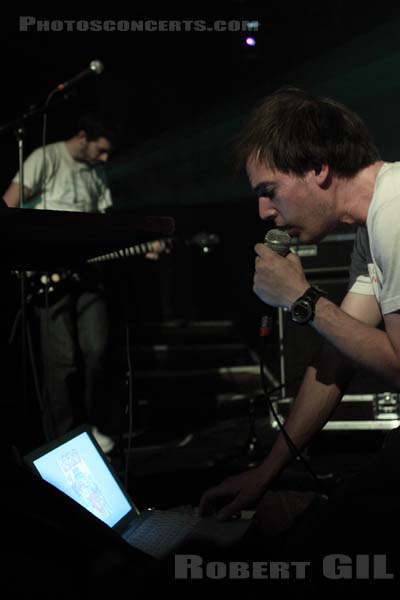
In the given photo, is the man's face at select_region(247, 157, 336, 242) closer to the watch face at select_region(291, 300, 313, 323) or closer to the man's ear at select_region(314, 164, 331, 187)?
the man's ear at select_region(314, 164, 331, 187)

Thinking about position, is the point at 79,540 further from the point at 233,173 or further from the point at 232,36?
the point at 232,36

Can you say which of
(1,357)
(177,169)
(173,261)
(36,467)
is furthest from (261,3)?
(36,467)

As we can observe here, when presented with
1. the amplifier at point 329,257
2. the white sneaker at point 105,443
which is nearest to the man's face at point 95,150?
the amplifier at point 329,257

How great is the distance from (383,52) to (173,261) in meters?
2.11

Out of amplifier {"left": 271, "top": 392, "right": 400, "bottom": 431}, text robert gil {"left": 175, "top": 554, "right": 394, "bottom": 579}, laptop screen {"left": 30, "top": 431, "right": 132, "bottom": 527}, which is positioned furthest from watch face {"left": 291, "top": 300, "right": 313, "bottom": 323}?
amplifier {"left": 271, "top": 392, "right": 400, "bottom": 431}

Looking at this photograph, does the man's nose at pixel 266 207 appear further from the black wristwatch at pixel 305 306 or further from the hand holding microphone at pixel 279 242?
the black wristwatch at pixel 305 306

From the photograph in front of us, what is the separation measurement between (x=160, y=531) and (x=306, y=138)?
940 millimetres

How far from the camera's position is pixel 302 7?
16.5ft

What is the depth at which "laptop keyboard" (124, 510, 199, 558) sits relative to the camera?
1.40 meters

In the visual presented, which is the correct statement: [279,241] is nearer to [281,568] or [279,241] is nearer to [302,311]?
[302,311]

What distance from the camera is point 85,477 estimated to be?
176 cm

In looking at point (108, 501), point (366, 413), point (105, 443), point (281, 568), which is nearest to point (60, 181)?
point (105, 443)

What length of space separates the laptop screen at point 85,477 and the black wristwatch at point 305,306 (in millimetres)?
623

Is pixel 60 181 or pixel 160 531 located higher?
pixel 60 181
